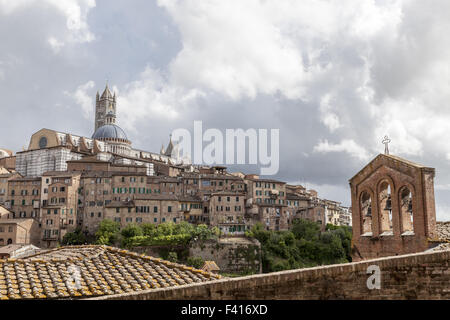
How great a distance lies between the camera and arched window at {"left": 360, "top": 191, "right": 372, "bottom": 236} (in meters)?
19.4

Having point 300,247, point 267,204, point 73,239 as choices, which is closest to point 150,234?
point 73,239

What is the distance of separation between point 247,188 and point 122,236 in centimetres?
2404

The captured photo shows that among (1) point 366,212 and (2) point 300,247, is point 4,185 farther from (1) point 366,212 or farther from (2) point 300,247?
(1) point 366,212

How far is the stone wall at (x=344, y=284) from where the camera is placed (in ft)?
23.0

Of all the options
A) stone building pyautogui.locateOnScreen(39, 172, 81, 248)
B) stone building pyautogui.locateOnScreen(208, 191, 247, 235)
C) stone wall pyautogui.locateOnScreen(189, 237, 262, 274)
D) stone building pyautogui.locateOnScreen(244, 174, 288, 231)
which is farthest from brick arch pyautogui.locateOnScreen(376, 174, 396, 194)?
stone building pyautogui.locateOnScreen(39, 172, 81, 248)

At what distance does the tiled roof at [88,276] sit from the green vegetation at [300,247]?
48.9 meters

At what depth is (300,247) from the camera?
65062 millimetres

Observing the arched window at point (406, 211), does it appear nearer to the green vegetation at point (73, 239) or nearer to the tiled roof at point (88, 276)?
the tiled roof at point (88, 276)

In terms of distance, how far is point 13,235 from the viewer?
2539 inches

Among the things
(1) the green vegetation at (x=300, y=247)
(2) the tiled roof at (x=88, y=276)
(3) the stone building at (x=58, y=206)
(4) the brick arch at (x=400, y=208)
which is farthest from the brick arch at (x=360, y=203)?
(3) the stone building at (x=58, y=206)

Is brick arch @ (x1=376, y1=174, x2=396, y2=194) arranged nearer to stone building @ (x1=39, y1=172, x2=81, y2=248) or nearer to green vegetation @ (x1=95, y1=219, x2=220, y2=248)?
green vegetation @ (x1=95, y1=219, x2=220, y2=248)

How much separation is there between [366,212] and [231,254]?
135ft
